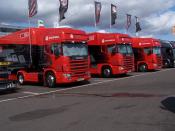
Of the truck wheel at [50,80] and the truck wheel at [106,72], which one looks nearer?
the truck wheel at [50,80]

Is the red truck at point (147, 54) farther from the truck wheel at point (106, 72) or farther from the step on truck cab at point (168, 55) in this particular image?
the truck wheel at point (106, 72)

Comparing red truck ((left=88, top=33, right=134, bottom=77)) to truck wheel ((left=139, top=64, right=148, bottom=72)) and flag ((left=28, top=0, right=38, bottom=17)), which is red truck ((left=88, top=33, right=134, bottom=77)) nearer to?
flag ((left=28, top=0, right=38, bottom=17))

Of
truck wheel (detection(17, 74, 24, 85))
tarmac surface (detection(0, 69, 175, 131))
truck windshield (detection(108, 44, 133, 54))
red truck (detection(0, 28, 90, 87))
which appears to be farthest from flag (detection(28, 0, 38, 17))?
tarmac surface (detection(0, 69, 175, 131))

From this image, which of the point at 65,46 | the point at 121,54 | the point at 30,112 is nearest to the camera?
the point at 30,112

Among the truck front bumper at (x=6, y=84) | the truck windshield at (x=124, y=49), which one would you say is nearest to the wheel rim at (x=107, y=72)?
the truck windshield at (x=124, y=49)

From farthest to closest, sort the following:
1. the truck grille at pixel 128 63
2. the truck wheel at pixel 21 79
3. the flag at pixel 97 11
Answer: the flag at pixel 97 11 < the truck grille at pixel 128 63 < the truck wheel at pixel 21 79

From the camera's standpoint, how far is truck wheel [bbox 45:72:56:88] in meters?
22.5

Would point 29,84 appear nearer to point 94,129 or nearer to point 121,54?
point 121,54

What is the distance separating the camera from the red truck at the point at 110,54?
93.8ft

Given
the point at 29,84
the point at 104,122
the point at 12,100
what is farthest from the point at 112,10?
Answer: the point at 104,122

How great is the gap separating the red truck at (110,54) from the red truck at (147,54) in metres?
6.81

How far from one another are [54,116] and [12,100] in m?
5.56

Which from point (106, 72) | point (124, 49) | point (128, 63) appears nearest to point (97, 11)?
point (124, 49)

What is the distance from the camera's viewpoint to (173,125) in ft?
31.4
